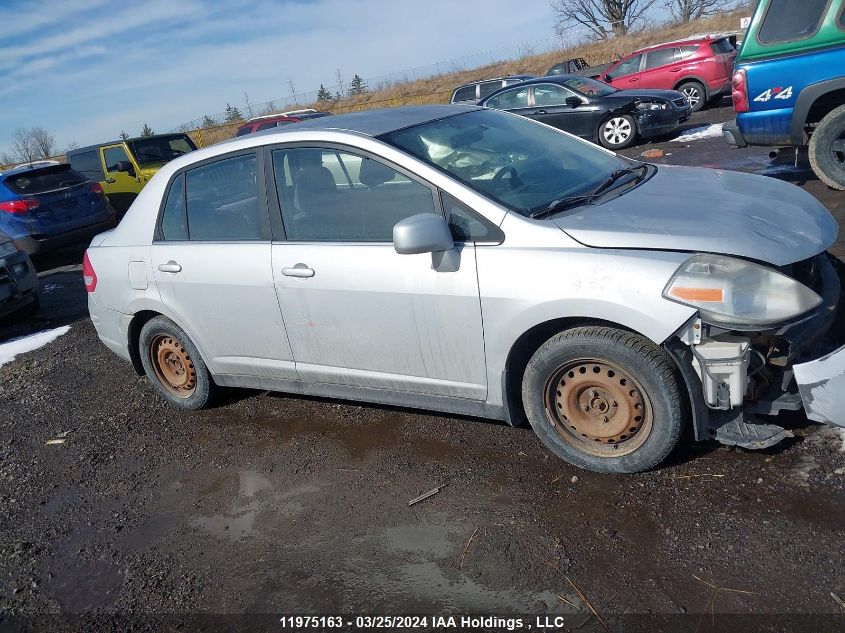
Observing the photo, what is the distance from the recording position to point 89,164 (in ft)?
51.8

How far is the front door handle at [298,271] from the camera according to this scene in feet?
12.6

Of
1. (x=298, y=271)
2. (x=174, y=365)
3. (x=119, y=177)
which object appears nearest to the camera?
(x=298, y=271)

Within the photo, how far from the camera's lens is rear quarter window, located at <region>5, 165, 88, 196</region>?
11.6 meters

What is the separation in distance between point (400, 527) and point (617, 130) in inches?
467

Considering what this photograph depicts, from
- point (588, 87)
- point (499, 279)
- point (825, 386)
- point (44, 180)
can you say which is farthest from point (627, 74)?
point (825, 386)

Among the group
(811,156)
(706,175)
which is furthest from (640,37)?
(706,175)

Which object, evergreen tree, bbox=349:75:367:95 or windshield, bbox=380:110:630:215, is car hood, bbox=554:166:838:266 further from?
evergreen tree, bbox=349:75:367:95

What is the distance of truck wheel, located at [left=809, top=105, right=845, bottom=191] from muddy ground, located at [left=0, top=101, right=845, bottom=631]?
4657mm

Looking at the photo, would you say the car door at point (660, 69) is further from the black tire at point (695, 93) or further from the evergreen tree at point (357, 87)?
the evergreen tree at point (357, 87)

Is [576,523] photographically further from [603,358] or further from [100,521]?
[100,521]

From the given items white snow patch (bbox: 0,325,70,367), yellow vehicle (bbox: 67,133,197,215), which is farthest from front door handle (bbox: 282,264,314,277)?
yellow vehicle (bbox: 67,133,197,215)

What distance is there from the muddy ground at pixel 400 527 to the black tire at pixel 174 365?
0.22 m

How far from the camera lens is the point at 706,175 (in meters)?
4.01

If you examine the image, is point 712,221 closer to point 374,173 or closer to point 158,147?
point 374,173
